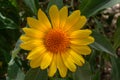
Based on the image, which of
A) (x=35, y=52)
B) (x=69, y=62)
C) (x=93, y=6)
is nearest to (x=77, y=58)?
(x=69, y=62)

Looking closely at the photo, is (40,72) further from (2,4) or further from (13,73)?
(2,4)

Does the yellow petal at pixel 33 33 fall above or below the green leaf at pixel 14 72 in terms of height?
above

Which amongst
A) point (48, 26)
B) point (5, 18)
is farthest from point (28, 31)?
point (5, 18)

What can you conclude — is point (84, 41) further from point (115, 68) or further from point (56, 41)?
point (115, 68)

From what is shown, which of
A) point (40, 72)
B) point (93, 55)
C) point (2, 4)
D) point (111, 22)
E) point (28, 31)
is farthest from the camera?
point (111, 22)

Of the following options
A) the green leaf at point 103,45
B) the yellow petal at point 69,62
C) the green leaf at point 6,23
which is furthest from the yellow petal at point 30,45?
the green leaf at point 6,23

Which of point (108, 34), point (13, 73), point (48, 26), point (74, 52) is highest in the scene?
point (48, 26)

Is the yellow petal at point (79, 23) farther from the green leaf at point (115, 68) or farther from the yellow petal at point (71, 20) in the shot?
the green leaf at point (115, 68)
